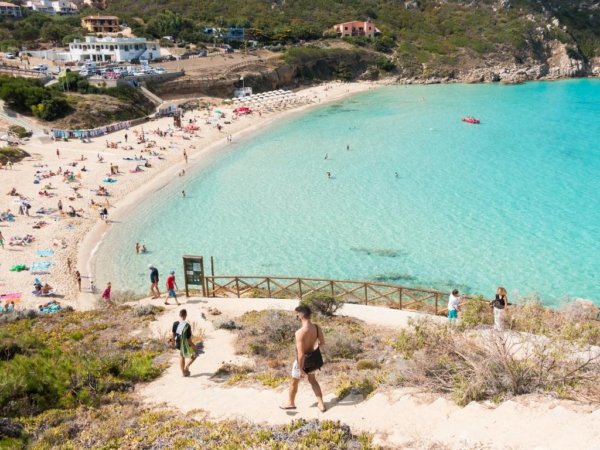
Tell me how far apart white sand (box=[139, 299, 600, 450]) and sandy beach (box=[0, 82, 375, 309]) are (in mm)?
11439

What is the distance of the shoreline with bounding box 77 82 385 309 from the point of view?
75.2ft

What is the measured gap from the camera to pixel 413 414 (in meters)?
6.99

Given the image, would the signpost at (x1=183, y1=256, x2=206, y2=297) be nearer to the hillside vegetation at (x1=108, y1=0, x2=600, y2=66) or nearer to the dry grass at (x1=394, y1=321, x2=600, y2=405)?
the dry grass at (x1=394, y1=321, x2=600, y2=405)

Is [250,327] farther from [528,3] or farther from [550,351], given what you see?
[528,3]

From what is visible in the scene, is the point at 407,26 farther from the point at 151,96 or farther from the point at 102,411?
the point at 102,411

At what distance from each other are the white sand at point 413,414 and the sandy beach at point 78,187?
11.4 m

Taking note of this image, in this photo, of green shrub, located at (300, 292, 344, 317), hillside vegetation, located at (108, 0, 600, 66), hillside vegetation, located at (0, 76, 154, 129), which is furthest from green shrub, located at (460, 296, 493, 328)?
hillside vegetation, located at (108, 0, 600, 66)

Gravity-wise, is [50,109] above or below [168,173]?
above

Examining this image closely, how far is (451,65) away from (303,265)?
76651 millimetres

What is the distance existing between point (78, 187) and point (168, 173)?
22.1ft

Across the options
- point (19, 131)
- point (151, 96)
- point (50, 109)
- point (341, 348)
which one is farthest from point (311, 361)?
point (151, 96)

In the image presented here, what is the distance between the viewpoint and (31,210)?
27734 mm

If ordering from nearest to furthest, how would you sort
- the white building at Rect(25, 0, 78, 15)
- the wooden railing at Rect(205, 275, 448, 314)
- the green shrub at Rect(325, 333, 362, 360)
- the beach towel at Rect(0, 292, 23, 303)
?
the green shrub at Rect(325, 333, 362, 360) → the wooden railing at Rect(205, 275, 448, 314) → the beach towel at Rect(0, 292, 23, 303) → the white building at Rect(25, 0, 78, 15)

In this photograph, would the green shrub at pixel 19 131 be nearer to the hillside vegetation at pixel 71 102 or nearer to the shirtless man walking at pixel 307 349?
the hillside vegetation at pixel 71 102
